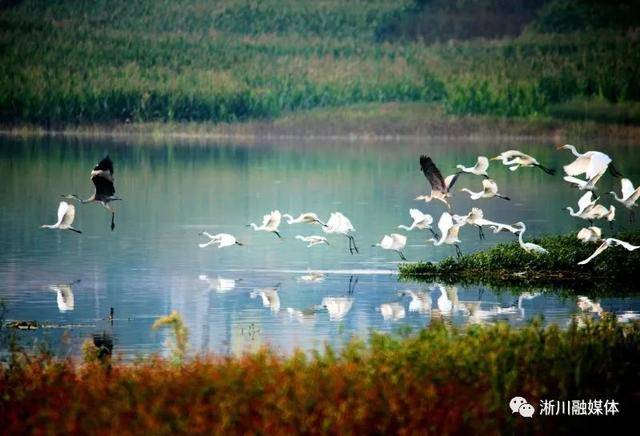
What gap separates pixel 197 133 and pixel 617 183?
36645 millimetres

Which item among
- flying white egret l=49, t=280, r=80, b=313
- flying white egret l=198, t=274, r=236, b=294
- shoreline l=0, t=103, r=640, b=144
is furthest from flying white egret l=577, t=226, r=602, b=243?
A: shoreline l=0, t=103, r=640, b=144

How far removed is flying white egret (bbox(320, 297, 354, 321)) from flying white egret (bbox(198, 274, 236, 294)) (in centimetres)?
157

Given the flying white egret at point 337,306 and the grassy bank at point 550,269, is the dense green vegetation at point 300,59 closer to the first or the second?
the grassy bank at point 550,269

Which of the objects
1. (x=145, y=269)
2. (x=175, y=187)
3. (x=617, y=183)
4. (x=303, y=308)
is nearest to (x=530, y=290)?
(x=303, y=308)

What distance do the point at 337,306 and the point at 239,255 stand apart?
20.8 ft

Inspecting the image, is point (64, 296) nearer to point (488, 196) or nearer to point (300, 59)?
point (488, 196)

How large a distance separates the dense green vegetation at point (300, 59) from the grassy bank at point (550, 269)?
52.9 meters

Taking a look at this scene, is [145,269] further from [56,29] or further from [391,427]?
[56,29]

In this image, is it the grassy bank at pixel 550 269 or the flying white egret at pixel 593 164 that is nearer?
the flying white egret at pixel 593 164

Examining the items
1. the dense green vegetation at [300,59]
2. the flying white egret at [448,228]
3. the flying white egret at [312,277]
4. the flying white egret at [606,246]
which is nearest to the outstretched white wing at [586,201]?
the flying white egret at [606,246]

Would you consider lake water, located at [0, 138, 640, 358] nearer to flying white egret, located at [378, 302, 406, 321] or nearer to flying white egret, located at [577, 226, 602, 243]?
flying white egret, located at [378, 302, 406, 321]

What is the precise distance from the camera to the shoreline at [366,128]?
7488 centimetres

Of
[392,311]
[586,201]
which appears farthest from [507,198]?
[392,311]

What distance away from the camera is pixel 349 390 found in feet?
41.7
